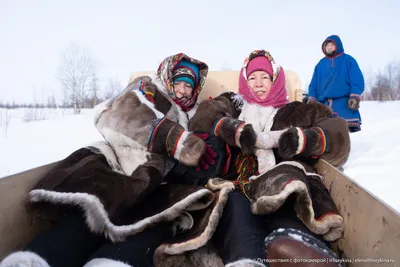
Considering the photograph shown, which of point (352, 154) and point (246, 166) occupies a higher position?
point (246, 166)

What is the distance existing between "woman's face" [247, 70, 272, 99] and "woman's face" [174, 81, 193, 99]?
1.21 feet

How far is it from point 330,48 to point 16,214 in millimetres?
2919

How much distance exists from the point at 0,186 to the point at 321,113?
1354 mm

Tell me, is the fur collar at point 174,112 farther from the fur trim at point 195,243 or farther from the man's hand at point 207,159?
the fur trim at point 195,243

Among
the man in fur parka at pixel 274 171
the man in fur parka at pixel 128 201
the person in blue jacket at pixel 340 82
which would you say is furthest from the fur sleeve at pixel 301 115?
the person in blue jacket at pixel 340 82

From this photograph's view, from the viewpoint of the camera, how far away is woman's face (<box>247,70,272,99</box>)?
1.56m

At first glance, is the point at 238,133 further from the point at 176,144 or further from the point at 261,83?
the point at 261,83

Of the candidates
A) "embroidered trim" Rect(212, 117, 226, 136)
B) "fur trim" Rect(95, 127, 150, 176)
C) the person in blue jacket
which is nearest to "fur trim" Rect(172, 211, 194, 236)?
"fur trim" Rect(95, 127, 150, 176)

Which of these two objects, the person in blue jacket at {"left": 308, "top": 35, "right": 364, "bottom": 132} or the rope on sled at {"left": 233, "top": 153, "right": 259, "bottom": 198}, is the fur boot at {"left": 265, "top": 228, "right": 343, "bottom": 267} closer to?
the rope on sled at {"left": 233, "top": 153, "right": 259, "bottom": 198}

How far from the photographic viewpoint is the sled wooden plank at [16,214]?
872 mm

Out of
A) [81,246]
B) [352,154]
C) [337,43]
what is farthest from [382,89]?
[81,246]

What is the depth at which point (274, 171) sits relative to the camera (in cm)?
103

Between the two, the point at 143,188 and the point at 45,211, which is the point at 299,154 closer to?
the point at 143,188

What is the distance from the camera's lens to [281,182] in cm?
91
